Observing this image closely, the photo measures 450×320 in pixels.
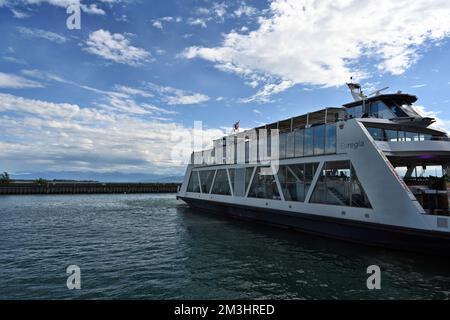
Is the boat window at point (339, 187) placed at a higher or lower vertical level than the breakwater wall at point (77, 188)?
higher

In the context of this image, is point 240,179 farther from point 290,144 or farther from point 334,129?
point 334,129

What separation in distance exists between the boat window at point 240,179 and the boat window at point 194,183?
7.59 metres

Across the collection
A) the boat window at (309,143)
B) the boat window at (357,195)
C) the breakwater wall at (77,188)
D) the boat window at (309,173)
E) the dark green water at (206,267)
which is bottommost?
the dark green water at (206,267)

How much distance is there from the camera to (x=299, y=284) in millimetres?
9828

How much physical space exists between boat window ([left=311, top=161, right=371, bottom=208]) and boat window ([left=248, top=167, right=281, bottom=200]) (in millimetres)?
3777

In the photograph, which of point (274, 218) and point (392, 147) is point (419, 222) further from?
point (274, 218)

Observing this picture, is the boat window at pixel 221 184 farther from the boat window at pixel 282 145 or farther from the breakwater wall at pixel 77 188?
the breakwater wall at pixel 77 188

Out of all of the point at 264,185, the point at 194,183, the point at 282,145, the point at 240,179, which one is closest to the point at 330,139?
the point at 282,145

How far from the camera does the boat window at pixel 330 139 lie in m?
17.0

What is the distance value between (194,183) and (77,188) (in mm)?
51696

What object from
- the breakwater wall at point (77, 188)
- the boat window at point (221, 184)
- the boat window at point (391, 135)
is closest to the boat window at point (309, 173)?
the boat window at point (391, 135)

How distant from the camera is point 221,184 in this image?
28.1 meters
